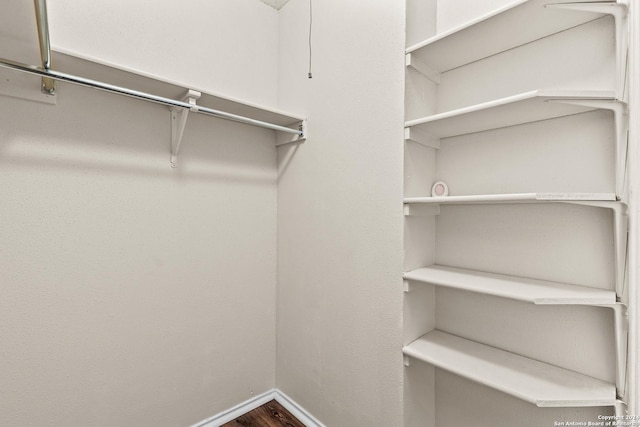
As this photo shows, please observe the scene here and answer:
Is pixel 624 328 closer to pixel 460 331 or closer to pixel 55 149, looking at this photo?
pixel 460 331

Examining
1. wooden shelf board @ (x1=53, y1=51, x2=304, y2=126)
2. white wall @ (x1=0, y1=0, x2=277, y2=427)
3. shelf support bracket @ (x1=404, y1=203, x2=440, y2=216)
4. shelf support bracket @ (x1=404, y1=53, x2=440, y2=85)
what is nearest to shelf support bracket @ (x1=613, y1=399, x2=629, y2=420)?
shelf support bracket @ (x1=404, y1=203, x2=440, y2=216)

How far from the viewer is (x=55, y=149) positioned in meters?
1.30

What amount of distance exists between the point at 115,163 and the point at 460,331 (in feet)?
6.16

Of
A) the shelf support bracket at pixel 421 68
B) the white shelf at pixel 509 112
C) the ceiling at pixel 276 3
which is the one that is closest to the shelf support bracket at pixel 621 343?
the white shelf at pixel 509 112

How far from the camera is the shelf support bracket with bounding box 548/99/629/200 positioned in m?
0.96

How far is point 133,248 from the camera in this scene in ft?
4.93

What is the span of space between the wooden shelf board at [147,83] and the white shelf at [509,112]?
87cm

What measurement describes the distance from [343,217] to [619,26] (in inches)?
49.6

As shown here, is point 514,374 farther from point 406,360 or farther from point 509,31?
point 509,31

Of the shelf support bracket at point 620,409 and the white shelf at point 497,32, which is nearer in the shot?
the shelf support bracket at point 620,409

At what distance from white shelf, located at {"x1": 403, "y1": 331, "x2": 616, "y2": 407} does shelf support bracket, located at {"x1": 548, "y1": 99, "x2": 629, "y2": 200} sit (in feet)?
2.17

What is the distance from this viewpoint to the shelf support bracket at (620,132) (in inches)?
37.8

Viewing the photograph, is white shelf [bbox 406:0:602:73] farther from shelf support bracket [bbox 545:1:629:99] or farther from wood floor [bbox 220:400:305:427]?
wood floor [bbox 220:400:305:427]

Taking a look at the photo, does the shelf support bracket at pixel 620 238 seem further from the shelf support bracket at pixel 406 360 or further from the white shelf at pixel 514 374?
the shelf support bracket at pixel 406 360
